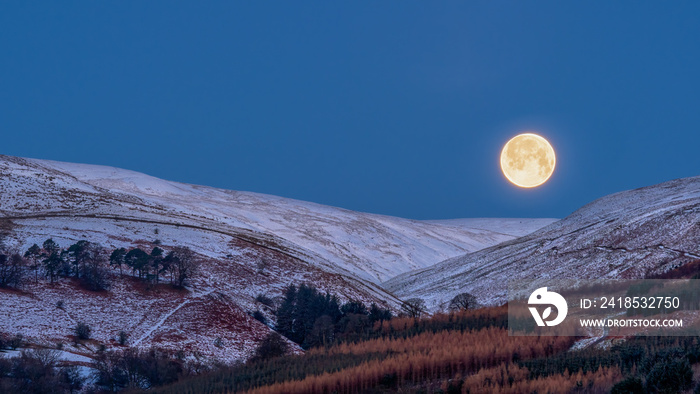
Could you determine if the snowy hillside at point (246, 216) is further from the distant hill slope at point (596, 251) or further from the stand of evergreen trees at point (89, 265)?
the distant hill slope at point (596, 251)

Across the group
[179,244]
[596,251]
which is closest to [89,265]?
[179,244]

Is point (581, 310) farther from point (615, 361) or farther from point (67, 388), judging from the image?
point (67, 388)

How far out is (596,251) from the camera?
199ft

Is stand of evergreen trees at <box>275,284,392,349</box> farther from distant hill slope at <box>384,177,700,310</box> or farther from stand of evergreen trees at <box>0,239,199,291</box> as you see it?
distant hill slope at <box>384,177,700,310</box>

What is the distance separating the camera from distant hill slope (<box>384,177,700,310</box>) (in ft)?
171

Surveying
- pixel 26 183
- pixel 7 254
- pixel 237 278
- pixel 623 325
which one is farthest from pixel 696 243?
pixel 26 183

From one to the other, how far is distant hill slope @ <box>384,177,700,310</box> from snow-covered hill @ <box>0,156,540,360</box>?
10275 millimetres

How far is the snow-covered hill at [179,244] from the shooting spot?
4203cm

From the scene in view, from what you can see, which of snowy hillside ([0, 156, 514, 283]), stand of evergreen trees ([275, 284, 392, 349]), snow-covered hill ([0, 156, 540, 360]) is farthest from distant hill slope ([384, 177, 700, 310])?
snowy hillside ([0, 156, 514, 283])

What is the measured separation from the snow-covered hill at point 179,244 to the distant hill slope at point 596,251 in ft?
33.7

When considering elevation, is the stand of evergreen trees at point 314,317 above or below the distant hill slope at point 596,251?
below

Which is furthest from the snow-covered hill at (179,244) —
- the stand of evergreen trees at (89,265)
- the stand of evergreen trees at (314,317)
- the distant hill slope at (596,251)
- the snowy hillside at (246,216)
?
Answer: the distant hill slope at (596,251)

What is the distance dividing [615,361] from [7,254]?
159 feet

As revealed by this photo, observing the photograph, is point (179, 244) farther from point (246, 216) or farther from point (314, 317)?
point (246, 216)
